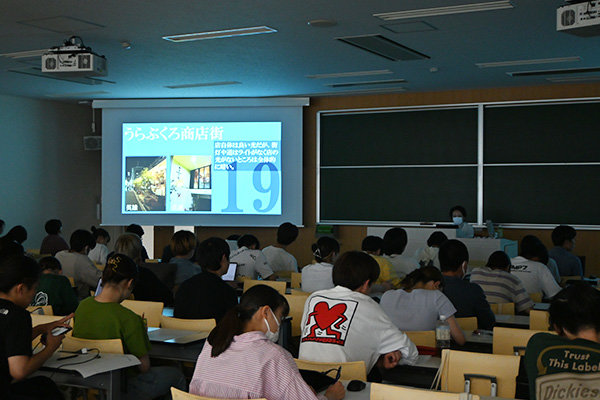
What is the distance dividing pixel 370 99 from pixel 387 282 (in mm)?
5593

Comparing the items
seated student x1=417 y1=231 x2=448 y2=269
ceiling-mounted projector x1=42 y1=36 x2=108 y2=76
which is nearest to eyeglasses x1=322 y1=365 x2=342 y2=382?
ceiling-mounted projector x1=42 y1=36 x2=108 y2=76

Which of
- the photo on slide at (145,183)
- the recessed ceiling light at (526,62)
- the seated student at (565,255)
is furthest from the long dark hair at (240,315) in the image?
the photo on slide at (145,183)

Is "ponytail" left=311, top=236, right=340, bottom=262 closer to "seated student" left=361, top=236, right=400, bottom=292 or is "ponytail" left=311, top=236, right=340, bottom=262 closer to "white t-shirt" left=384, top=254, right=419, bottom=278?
"seated student" left=361, top=236, right=400, bottom=292

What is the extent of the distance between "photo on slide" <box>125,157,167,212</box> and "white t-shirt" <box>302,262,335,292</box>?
6140 millimetres

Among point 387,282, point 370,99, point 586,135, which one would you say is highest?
point 370,99

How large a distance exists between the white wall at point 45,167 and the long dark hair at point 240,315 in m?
10.1

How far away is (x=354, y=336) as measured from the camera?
11.0 feet

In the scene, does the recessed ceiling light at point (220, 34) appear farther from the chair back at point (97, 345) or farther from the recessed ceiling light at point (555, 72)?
the chair back at point (97, 345)

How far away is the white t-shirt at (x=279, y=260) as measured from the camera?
25.2ft

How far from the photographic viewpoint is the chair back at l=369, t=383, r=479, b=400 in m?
2.36

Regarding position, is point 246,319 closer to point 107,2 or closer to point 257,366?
point 257,366

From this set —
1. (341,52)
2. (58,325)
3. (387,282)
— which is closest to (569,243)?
(387,282)

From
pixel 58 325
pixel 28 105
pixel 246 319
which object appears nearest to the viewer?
pixel 246 319

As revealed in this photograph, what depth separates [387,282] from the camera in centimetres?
616
